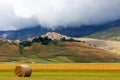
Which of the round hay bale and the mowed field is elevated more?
the round hay bale

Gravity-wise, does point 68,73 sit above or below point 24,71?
below

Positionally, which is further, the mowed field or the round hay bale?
the round hay bale

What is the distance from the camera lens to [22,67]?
7212 cm

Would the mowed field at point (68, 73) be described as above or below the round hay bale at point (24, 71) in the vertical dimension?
below

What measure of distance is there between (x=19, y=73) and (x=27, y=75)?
2571 millimetres

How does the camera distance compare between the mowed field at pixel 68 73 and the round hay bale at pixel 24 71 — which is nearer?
the mowed field at pixel 68 73

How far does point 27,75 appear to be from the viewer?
231 ft

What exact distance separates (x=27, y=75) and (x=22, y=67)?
8.26 ft

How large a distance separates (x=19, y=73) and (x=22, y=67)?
134 centimetres

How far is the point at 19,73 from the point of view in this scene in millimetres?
72250

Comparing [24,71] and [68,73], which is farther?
[68,73]
